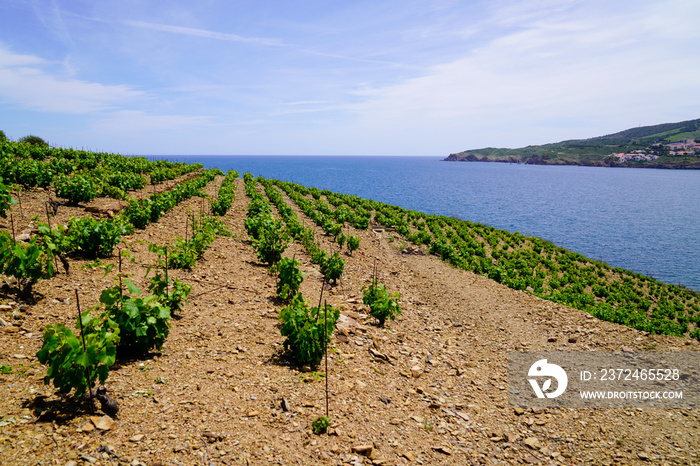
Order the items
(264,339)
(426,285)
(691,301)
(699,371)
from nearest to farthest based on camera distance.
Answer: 1. (264,339)
2. (699,371)
3. (426,285)
4. (691,301)

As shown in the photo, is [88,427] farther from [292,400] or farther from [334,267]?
[334,267]

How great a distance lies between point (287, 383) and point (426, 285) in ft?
36.0

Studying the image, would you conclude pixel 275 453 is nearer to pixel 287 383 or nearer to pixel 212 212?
pixel 287 383

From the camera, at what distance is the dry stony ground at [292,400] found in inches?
173

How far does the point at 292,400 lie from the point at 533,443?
14.3ft

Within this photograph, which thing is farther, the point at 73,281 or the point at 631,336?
the point at 631,336

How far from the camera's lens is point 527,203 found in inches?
3585

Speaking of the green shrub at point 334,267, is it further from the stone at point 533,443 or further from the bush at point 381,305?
the stone at point 533,443

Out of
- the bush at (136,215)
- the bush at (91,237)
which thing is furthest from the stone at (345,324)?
A: the bush at (136,215)

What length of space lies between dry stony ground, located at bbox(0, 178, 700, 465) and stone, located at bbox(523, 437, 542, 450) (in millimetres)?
35

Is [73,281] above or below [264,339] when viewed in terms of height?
above

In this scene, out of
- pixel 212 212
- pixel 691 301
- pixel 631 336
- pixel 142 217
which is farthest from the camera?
pixel 691 301

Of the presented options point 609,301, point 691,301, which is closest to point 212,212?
point 609,301

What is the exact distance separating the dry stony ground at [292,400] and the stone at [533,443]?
3cm
